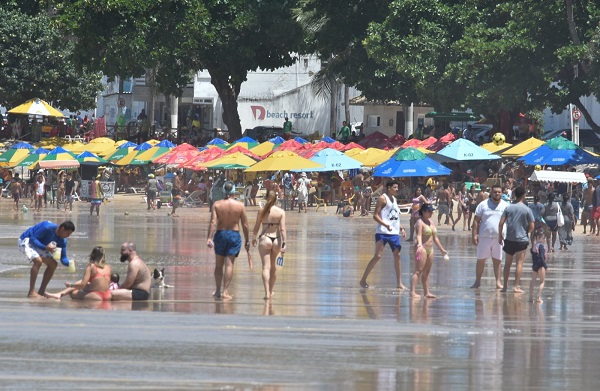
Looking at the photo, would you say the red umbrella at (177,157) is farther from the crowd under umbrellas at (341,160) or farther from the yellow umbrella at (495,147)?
the yellow umbrella at (495,147)

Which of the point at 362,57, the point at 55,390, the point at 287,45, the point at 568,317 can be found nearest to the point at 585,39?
the point at 362,57

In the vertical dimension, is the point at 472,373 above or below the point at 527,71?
below

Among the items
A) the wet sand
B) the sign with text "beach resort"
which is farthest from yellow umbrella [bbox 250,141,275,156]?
the wet sand

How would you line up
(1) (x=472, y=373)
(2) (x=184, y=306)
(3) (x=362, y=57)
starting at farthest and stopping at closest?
1. (3) (x=362, y=57)
2. (2) (x=184, y=306)
3. (1) (x=472, y=373)

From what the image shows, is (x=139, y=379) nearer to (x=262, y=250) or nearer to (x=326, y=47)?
(x=262, y=250)

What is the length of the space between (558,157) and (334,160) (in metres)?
8.33

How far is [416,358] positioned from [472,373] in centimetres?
80

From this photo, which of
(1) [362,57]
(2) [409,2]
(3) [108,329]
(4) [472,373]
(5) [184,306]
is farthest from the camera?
(1) [362,57]

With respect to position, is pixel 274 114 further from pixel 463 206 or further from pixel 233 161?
pixel 463 206

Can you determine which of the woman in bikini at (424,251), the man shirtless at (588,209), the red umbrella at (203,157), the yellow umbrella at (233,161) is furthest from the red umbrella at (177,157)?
the woman in bikini at (424,251)

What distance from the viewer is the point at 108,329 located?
14.0 meters

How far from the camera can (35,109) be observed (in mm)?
59438

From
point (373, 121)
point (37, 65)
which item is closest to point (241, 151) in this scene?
point (37, 65)

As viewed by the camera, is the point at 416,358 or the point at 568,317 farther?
the point at 568,317
